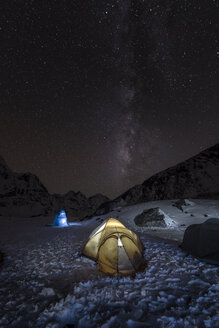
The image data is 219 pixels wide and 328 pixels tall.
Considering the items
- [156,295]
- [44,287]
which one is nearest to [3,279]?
[44,287]

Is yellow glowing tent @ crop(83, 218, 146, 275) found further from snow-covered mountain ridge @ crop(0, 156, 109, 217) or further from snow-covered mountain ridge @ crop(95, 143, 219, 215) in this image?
snow-covered mountain ridge @ crop(0, 156, 109, 217)

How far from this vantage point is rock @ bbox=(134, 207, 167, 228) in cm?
1409

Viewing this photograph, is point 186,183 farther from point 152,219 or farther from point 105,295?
point 105,295

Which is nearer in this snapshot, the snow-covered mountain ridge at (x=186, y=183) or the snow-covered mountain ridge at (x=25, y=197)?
the snow-covered mountain ridge at (x=186, y=183)

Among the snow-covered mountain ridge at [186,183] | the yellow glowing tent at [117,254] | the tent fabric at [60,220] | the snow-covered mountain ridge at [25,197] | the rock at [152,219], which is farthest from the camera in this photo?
the snow-covered mountain ridge at [25,197]

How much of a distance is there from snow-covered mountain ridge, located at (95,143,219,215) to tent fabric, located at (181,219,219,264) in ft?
133

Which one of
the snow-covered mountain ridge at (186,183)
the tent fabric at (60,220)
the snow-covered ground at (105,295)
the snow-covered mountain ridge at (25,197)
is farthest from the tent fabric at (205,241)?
the snow-covered mountain ridge at (25,197)

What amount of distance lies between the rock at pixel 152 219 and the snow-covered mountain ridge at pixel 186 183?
104ft

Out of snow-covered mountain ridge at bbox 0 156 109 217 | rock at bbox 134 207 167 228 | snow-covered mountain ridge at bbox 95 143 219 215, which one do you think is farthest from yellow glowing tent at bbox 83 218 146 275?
snow-covered mountain ridge at bbox 0 156 109 217

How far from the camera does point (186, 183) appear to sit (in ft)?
176

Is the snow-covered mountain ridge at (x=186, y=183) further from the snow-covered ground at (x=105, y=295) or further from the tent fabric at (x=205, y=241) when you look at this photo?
the snow-covered ground at (x=105, y=295)

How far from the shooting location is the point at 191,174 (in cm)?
5578

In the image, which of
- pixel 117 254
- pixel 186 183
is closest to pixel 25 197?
pixel 186 183

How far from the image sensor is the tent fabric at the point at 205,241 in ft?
18.9
